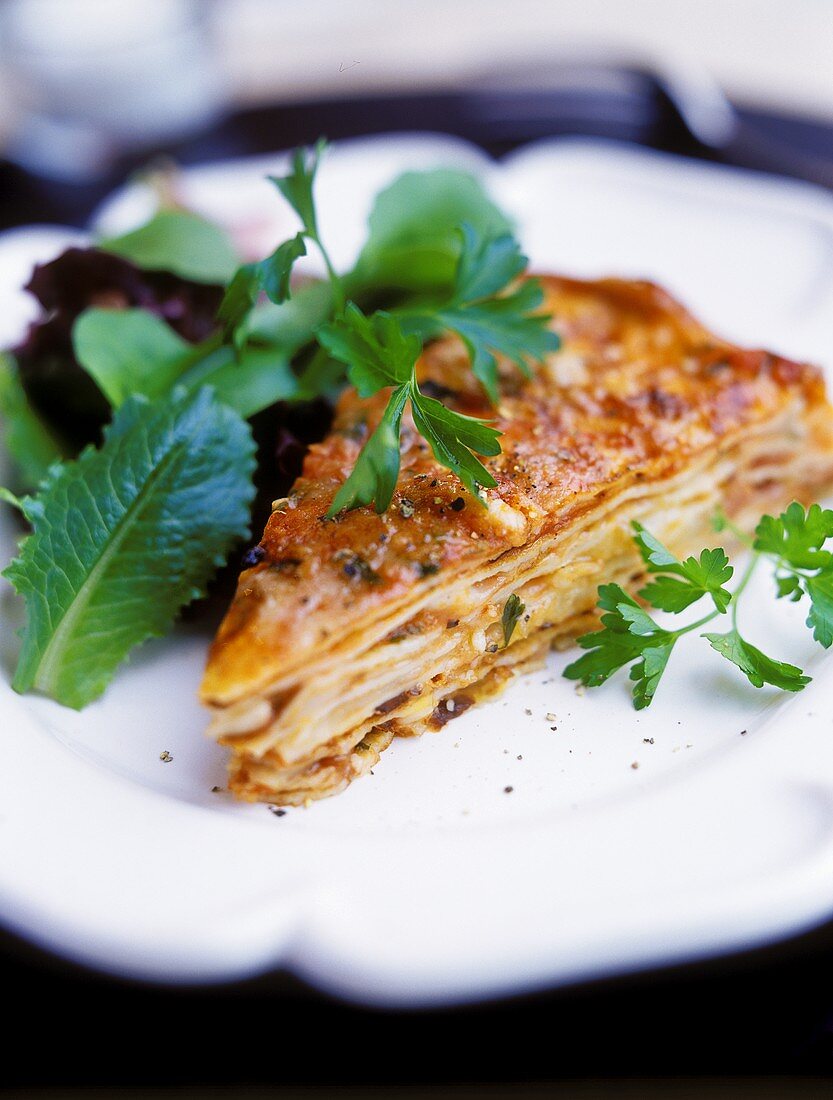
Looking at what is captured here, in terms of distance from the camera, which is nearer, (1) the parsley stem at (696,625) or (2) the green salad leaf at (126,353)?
(1) the parsley stem at (696,625)

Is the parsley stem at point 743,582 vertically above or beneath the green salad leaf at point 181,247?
beneath

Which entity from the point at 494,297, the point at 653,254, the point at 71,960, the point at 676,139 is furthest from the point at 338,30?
the point at 71,960

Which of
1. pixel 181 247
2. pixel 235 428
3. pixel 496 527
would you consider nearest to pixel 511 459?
pixel 496 527

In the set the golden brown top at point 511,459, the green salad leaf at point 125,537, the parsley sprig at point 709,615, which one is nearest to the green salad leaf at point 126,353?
the green salad leaf at point 125,537

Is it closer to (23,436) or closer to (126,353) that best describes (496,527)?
(126,353)

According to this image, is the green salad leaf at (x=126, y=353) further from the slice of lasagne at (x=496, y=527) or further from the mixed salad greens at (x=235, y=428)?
the slice of lasagne at (x=496, y=527)

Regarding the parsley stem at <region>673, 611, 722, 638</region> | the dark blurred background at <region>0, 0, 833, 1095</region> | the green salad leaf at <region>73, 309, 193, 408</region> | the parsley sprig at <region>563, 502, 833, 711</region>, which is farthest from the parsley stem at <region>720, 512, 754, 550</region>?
the green salad leaf at <region>73, 309, 193, 408</region>
